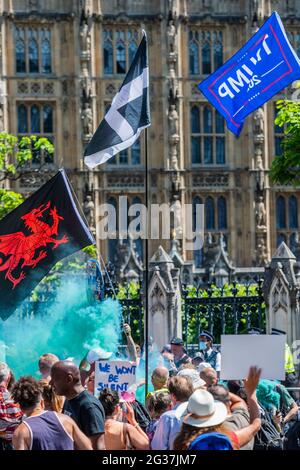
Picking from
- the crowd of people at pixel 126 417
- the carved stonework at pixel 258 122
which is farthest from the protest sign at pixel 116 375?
the carved stonework at pixel 258 122

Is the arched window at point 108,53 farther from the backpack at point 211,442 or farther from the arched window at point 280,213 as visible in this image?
the backpack at point 211,442

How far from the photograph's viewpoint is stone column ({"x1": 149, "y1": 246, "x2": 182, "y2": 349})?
22234 millimetres

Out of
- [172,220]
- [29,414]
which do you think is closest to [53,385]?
[29,414]

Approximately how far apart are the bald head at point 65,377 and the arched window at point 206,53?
33357 mm

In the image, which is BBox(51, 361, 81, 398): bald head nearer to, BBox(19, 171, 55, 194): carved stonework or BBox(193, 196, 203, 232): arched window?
BBox(19, 171, 55, 194): carved stonework

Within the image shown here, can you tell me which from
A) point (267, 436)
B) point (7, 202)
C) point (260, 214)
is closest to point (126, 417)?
point (267, 436)

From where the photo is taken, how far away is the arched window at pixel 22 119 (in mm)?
40469

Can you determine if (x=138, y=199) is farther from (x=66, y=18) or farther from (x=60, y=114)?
(x=66, y=18)

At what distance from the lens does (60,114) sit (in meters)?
40.4

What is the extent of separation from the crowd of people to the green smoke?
21.9ft

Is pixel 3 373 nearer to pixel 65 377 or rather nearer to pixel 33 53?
pixel 65 377

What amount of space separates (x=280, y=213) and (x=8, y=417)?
3223 cm

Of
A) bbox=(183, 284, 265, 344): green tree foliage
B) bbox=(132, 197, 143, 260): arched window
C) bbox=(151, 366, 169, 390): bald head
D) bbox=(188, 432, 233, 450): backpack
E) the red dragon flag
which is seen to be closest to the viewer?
bbox=(188, 432, 233, 450): backpack

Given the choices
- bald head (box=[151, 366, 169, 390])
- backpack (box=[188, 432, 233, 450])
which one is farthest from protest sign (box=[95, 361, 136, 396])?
backpack (box=[188, 432, 233, 450])
